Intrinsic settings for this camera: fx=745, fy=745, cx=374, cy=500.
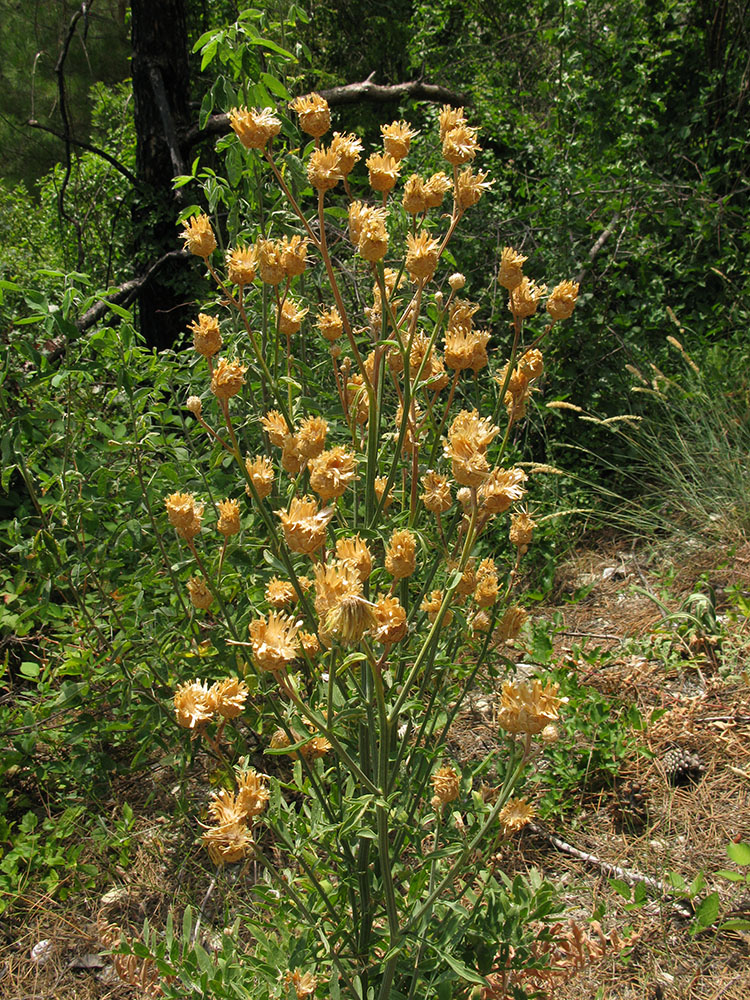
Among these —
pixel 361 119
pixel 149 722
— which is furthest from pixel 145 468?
pixel 361 119

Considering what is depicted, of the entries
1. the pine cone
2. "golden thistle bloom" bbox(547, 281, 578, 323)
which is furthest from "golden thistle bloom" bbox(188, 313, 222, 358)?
the pine cone

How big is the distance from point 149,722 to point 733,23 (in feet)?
17.3

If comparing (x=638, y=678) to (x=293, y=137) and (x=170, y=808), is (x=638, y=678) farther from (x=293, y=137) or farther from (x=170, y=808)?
(x=293, y=137)

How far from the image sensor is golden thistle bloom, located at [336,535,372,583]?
854 millimetres

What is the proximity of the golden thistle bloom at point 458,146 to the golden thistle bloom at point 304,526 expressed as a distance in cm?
55

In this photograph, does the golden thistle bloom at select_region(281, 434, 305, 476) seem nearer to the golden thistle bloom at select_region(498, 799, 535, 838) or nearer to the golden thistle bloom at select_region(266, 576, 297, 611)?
the golden thistle bloom at select_region(266, 576, 297, 611)

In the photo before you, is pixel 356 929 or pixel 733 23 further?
pixel 733 23

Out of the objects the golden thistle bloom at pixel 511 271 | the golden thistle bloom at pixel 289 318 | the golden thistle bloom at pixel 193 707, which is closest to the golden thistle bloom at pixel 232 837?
the golden thistle bloom at pixel 193 707

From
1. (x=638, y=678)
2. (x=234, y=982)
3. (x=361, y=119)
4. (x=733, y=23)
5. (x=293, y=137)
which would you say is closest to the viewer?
(x=234, y=982)

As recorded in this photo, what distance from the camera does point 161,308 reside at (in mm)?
3988

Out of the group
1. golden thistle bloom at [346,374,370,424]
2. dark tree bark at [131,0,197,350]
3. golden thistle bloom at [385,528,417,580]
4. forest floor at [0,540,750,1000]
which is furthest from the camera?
dark tree bark at [131,0,197,350]

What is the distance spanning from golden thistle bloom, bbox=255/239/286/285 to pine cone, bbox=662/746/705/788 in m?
1.84

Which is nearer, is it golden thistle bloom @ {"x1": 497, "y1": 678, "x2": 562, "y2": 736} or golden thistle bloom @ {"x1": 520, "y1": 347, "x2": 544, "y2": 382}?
golden thistle bloom @ {"x1": 497, "y1": 678, "x2": 562, "y2": 736}

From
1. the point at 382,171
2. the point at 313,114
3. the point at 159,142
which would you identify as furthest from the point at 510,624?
the point at 159,142
